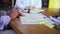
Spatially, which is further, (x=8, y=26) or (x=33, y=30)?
(x=8, y=26)

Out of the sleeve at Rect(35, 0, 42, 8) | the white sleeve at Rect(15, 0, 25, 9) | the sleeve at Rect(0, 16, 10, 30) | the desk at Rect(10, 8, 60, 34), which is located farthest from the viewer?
the sleeve at Rect(35, 0, 42, 8)

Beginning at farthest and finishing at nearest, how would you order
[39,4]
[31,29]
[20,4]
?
[39,4], [20,4], [31,29]

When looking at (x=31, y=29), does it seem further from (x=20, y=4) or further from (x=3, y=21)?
(x=20, y=4)

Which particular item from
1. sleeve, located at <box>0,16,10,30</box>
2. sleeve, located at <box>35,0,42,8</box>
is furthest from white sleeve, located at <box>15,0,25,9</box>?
sleeve, located at <box>0,16,10,30</box>

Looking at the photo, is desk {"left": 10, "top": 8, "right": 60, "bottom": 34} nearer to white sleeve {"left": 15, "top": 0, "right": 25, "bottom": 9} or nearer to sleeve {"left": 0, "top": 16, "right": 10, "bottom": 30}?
sleeve {"left": 0, "top": 16, "right": 10, "bottom": 30}

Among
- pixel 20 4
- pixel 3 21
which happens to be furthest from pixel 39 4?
pixel 3 21

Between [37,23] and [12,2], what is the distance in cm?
93

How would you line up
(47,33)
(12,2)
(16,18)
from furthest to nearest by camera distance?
(12,2) < (16,18) < (47,33)

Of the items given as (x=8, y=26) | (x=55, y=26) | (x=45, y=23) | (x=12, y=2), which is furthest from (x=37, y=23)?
(x=12, y=2)

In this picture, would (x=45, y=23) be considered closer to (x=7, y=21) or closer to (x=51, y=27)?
(x=51, y=27)

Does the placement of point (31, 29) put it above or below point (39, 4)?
below

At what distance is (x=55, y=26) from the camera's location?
1.16 meters

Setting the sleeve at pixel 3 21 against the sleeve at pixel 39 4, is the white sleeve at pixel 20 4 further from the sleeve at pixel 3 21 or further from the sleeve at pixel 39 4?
the sleeve at pixel 3 21

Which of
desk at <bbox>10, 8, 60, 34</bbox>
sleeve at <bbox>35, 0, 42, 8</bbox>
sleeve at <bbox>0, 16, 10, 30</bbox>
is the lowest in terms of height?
desk at <bbox>10, 8, 60, 34</bbox>
